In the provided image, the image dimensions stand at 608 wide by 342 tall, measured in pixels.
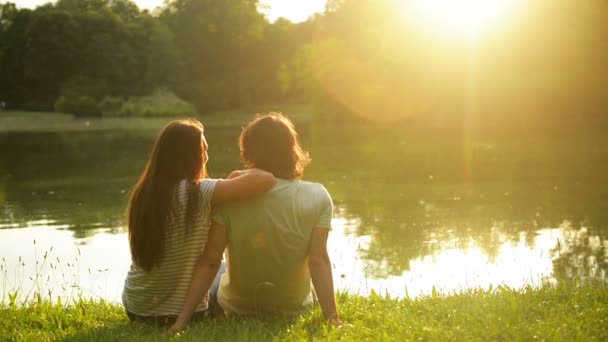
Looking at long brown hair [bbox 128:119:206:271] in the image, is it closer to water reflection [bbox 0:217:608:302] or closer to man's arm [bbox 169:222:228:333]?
man's arm [bbox 169:222:228:333]

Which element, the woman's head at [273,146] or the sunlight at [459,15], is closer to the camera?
the woman's head at [273,146]

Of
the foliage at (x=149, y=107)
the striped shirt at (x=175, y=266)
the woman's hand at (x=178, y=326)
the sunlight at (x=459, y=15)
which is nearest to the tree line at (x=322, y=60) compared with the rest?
the sunlight at (x=459, y=15)

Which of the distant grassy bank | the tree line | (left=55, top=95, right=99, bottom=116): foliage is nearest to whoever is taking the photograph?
the tree line

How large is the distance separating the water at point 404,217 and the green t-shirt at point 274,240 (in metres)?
1.96

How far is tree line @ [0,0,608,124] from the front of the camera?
100 ft

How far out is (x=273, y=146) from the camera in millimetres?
4434

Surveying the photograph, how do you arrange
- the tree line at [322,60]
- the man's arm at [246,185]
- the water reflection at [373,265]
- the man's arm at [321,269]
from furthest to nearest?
the tree line at [322,60] → the water reflection at [373,265] → the man's arm at [321,269] → the man's arm at [246,185]

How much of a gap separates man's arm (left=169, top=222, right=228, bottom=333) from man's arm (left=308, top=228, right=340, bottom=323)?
0.55 m

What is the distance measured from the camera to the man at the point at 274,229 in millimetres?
4445

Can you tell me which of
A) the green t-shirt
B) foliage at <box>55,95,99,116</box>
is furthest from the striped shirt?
foliage at <box>55,95,99,116</box>

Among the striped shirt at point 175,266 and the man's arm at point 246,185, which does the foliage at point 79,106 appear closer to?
the striped shirt at point 175,266

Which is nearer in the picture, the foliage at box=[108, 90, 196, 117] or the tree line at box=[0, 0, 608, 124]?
the tree line at box=[0, 0, 608, 124]

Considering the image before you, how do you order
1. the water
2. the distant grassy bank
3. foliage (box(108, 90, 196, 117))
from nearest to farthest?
the water < the distant grassy bank < foliage (box(108, 90, 196, 117))

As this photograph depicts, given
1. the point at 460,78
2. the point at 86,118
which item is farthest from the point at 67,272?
the point at 86,118
